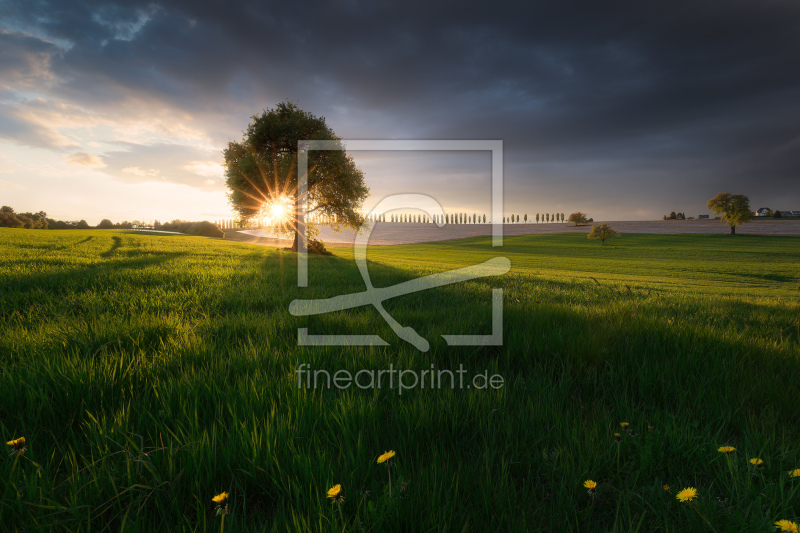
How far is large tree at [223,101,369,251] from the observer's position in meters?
25.6

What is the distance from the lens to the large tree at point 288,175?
25.6m

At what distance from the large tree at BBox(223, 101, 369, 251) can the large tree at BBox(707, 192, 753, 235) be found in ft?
Result: 289

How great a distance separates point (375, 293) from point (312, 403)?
16.0 ft

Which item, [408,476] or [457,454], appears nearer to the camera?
[408,476]

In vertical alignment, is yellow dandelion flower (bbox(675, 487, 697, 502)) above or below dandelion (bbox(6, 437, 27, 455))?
below

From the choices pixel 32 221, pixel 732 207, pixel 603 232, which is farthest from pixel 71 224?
pixel 732 207

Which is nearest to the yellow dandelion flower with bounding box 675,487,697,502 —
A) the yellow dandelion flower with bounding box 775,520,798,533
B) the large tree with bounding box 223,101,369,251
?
the yellow dandelion flower with bounding box 775,520,798,533

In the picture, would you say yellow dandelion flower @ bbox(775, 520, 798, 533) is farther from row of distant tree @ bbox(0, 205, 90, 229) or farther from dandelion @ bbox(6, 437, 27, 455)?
row of distant tree @ bbox(0, 205, 90, 229)

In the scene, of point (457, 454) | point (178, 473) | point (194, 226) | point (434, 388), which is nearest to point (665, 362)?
point (434, 388)

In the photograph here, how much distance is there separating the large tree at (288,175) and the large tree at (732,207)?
289ft

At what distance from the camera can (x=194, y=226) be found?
72.2 metres

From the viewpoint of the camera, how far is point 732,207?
7269 cm

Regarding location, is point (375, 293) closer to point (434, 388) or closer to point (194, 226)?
point (434, 388)

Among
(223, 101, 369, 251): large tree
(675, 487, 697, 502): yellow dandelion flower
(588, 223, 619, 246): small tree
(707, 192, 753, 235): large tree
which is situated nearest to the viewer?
(675, 487, 697, 502): yellow dandelion flower
